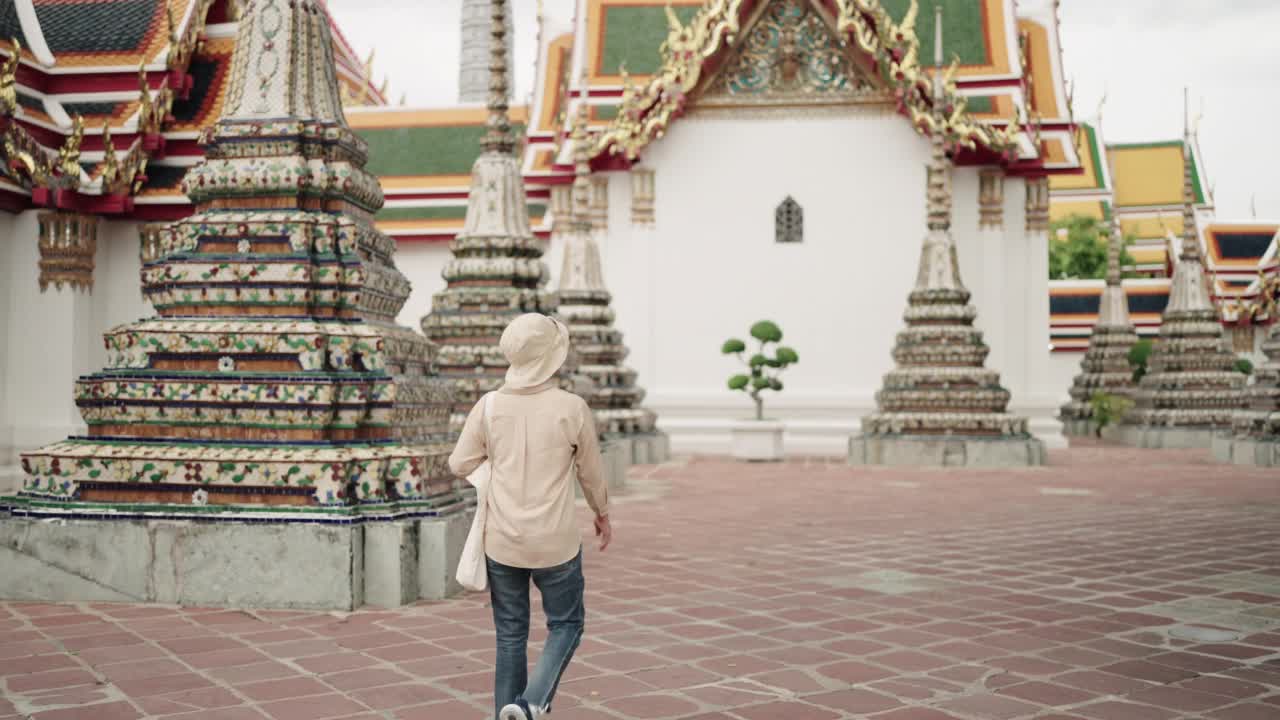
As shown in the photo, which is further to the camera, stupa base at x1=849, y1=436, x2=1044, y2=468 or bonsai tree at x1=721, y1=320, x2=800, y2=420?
bonsai tree at x1=721, y1=320, x2=800, y2=420

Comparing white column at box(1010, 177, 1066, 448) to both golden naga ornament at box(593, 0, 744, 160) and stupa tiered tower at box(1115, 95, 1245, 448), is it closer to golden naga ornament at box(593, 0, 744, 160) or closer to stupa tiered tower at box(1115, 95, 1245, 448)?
stupa tiered tower at box(1115, 95, 1245, 448)

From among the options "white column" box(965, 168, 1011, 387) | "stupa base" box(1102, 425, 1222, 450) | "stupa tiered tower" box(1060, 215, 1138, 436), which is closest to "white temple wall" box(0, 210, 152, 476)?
"white column" box(965, 168, 1011, 387)

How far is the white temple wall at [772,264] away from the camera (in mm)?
17500

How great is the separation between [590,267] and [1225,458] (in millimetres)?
8458

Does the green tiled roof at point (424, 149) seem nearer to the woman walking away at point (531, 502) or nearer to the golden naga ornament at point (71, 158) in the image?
the golden naga ornament at point (71, 158)

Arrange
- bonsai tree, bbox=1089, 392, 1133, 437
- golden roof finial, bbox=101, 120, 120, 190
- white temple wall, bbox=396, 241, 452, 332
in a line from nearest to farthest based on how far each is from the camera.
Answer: golden roof finial, bbox=101, 120, 120, 190, white temple wall, bbox=396, 241, 452, 332, bonsai tree, bbox=1089, 392, 1133, 437

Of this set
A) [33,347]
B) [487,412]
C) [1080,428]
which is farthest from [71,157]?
[1080,428]

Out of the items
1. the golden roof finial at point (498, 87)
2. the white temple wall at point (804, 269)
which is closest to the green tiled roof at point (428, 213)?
the white temple wall at point (804, 269)

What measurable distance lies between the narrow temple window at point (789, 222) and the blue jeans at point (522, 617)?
49.0ft

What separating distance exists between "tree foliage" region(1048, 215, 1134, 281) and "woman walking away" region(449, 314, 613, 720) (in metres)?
33.2

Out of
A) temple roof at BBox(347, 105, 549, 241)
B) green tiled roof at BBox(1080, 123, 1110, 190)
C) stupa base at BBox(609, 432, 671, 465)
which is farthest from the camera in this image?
green tiled roof at BBox(1080, 123, 1110, 190)

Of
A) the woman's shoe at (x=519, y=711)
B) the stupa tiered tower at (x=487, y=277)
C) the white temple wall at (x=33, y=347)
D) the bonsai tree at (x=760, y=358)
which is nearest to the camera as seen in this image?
the woman's shoe at (x=519, y=711)

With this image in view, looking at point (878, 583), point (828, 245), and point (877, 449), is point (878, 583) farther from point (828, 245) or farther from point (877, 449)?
point (828, 245)

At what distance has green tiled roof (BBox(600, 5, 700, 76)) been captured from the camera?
61.2 ft
